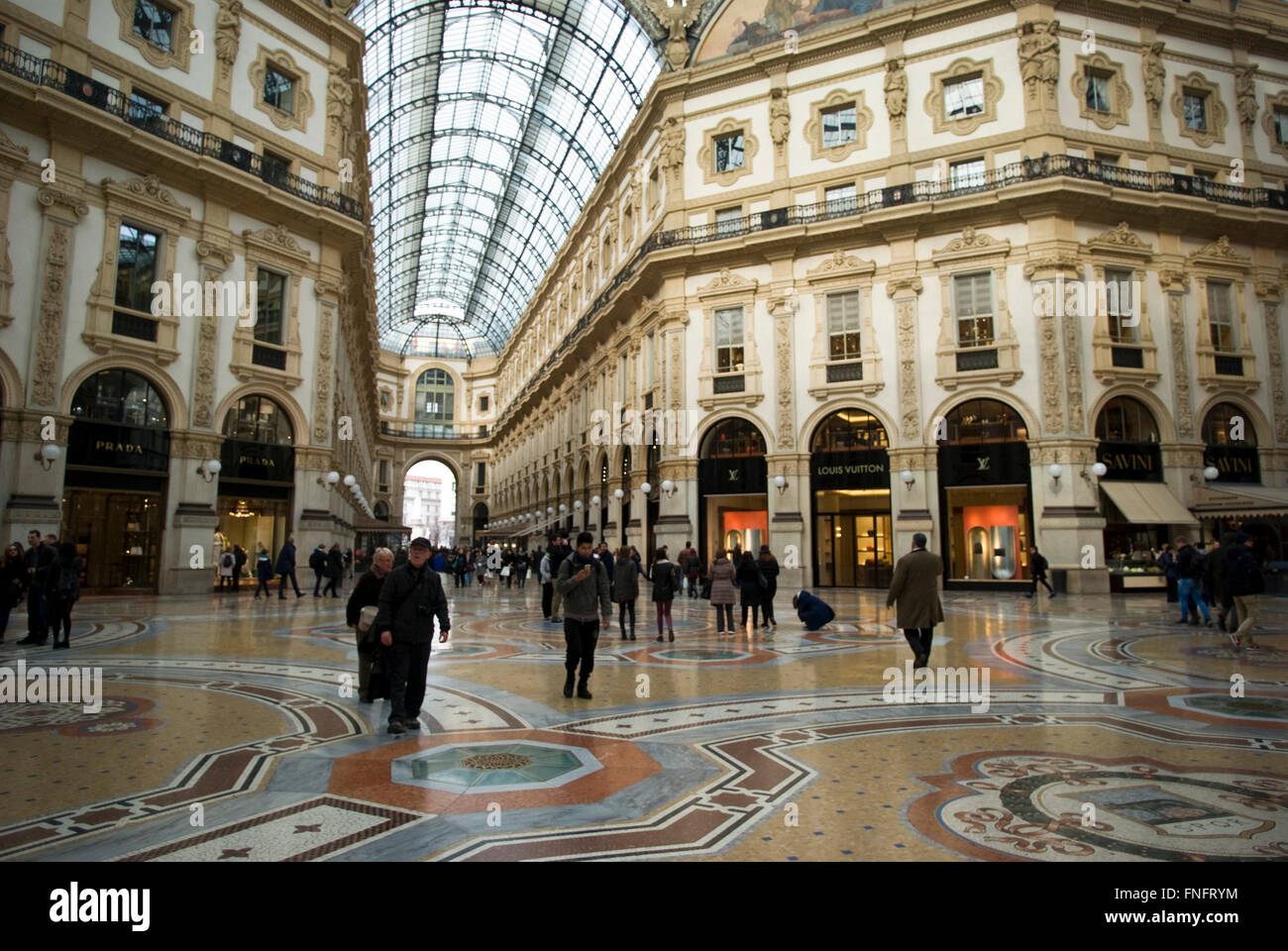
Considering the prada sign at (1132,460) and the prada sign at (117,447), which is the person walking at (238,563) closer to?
the prada sign at (117,447)

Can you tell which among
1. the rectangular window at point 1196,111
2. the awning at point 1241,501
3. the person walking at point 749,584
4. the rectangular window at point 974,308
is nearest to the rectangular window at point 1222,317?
the awning at point 1241,501

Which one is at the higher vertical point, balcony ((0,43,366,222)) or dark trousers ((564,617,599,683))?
balcony ((0,43,366,222))

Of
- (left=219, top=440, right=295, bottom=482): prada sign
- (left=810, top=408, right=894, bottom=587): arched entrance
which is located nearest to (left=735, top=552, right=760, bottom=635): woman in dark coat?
(left=810, top=408, right=894, bottom=587): arched entrance

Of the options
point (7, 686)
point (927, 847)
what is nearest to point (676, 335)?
point (7, 686)

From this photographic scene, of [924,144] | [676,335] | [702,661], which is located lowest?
[702,661]

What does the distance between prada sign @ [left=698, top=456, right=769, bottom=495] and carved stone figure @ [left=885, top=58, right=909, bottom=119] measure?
12.3 metres

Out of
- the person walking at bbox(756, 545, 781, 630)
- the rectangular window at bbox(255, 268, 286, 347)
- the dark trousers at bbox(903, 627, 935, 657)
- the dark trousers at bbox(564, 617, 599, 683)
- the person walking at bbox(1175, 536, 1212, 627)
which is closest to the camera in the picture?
the dark trousers at bbox(564, 617, 599, 683)

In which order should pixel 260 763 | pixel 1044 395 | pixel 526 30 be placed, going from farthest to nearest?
pixel 526 30 → pixel 1044 395 → pixel 260 763

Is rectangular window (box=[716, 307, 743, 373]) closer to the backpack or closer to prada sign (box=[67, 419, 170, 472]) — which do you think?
prada sign (box=[67, 419, 170, 472])

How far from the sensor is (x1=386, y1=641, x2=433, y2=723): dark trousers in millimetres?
5703

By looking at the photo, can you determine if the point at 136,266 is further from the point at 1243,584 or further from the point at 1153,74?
the point at 1153,74

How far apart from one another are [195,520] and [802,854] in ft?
67.7

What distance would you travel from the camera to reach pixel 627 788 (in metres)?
4.12
